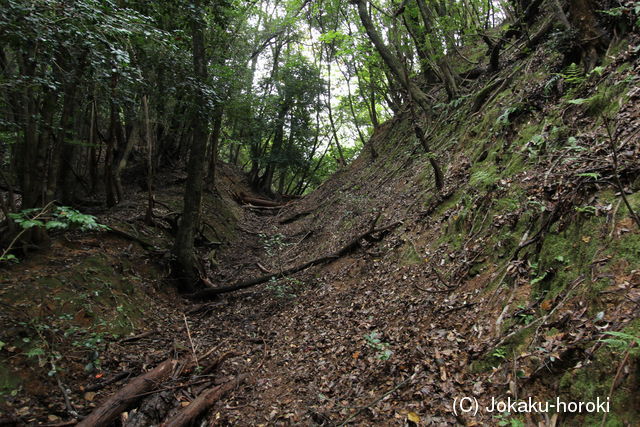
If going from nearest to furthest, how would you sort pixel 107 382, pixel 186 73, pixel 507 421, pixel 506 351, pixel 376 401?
1. pixel 507 421
2. pixel 506 351
3. pixel 376 401
4. pixel 107 382
5. pixel 186 73

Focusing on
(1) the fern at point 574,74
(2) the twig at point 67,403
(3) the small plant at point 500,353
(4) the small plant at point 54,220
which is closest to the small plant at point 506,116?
(1) the fern at point 574,74

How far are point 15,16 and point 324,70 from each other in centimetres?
2012

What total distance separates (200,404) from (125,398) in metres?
0.92

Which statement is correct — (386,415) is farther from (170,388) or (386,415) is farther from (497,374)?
(170,388)

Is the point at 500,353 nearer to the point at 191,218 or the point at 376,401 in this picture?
the point at 376,401

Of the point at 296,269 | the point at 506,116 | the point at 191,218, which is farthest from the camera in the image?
the point at 296,269

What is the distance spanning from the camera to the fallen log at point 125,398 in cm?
384

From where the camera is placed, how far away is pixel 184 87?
22.8ft

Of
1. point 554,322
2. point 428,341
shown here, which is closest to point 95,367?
point 428,341

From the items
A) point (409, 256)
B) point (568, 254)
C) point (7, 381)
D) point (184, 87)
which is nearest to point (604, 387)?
point (568, 254)

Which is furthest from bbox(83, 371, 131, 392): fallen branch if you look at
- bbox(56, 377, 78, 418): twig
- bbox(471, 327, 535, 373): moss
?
bbox(471, 327, 535, 373): moss

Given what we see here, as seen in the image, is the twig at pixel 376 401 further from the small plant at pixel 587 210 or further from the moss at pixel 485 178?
the moss at pixel 485 178

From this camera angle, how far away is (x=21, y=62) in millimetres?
5398

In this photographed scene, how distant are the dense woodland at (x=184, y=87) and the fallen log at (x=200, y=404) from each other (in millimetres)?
2579
